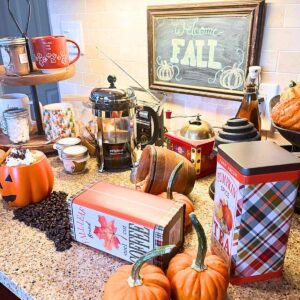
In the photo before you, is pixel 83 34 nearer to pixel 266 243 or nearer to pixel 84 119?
pixel 84 119

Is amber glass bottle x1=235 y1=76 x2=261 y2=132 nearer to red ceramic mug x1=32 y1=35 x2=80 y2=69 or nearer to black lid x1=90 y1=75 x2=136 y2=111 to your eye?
black lid x1=90 y1=75 x2=136 y2=111

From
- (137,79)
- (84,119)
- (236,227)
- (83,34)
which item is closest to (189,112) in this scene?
(137,79)

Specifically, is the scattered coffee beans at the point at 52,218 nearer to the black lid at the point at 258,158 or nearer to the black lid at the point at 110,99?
the black lid at the point at 110,99

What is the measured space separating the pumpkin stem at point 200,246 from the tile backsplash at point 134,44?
0.65m

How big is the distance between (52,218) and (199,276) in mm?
384

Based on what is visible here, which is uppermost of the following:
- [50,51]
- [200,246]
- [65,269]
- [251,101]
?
[50,51]

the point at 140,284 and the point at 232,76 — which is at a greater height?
the point at 232,76

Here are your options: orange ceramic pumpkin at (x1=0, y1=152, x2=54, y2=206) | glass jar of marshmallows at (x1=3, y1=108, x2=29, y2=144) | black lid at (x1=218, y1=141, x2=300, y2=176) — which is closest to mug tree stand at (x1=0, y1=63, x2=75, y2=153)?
glass jar of marshmallows at (x1=3, y1=108, x2=29, y2=144)

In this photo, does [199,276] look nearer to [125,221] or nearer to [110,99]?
[125,221]

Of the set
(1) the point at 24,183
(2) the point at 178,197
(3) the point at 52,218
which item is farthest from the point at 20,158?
(2) the point at 178,197

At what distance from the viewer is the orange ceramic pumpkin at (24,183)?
0.74 meters

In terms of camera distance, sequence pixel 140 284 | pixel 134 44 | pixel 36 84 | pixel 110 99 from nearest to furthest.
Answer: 1. pixel 140 284
2. pixel 110 99
3. pixel 36 84
4. pixel 134 44

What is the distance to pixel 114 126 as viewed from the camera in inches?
36.4

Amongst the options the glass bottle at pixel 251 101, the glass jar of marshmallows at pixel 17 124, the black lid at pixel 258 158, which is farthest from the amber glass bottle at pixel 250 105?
the glass jar of marshmallows at pixel 17 124
